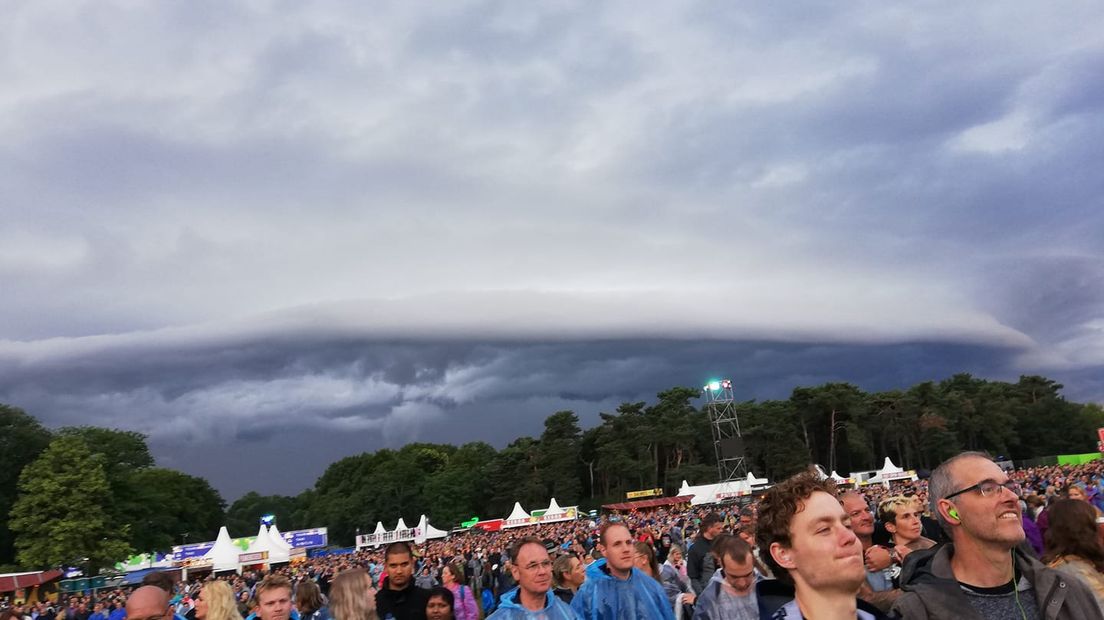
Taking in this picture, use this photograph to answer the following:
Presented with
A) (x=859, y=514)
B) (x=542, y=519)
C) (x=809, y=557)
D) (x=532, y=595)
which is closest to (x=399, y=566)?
(x=532, y=595)

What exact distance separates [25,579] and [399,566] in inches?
1818

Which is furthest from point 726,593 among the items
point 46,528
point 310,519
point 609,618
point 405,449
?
point 405,449

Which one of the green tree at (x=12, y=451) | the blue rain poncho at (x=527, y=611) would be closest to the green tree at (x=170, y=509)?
the green tree at (x=12, y=451)

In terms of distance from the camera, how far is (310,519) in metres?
110

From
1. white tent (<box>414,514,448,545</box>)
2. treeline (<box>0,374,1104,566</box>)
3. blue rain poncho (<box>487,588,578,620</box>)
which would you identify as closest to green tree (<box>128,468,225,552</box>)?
treeline (<box>0,374,1104,566</box>)

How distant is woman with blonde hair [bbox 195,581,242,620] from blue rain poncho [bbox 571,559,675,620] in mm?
2243

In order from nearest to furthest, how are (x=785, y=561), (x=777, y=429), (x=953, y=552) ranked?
(x=785, y=561) < (x=953, y=552) < (x=777, y=429)

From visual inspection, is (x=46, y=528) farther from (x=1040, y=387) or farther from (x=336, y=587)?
(x=1040, y=387)

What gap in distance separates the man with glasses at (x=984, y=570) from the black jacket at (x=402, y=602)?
371 cm

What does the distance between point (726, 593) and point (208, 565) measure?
43.6 metres

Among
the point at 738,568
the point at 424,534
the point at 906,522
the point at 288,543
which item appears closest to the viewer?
the point at 738,568

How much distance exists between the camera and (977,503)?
2.52 metres

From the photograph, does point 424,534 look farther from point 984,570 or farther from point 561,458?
point 984,570

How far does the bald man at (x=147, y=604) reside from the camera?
406cm
